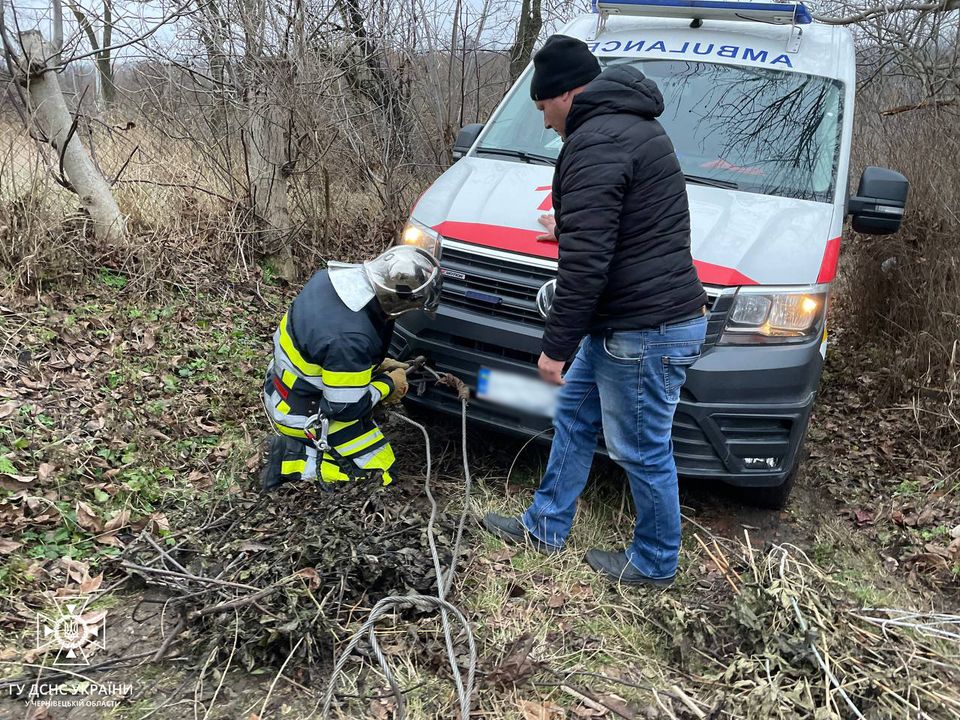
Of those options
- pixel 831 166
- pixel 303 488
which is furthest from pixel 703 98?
pixel 303 488

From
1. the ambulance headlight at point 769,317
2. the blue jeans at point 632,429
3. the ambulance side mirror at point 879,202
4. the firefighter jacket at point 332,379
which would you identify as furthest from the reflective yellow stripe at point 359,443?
the ambulance side mirror at point 879,202

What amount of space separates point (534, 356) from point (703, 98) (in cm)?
209

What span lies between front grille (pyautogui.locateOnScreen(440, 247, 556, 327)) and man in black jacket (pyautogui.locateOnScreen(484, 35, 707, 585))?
0.39m

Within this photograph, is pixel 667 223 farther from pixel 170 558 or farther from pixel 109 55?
pixel 109 55

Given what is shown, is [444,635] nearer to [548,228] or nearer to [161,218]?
[548,228]

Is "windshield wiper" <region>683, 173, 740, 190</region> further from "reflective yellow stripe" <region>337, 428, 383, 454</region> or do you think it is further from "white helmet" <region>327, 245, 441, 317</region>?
"reflective yellow stripe" <region>337, 428, 383, 454</region>

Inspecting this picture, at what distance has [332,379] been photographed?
124 inches

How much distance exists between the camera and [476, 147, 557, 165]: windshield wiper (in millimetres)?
4062

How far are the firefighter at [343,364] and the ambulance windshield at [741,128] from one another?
4.59 feet

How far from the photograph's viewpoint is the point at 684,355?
9.16 feet

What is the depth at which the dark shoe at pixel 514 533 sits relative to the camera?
3309 millimetres

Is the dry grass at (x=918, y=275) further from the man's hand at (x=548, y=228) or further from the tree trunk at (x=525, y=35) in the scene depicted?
the tree trunk at (x=525, y=35)

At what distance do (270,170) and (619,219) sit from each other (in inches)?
166

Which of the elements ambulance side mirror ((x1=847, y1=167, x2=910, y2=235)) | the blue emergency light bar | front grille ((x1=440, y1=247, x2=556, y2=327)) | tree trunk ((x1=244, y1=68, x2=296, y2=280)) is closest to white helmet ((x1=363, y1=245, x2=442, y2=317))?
front grille ((x1=440, y1=247, x2=556, y2=327))
